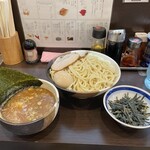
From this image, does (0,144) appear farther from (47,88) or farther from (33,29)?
(33,29)

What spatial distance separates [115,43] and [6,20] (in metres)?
0.51

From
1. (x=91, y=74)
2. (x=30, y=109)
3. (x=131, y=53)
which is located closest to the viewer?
(x=30, y=109)

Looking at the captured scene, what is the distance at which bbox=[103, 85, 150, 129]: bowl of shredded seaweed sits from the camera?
62 cm

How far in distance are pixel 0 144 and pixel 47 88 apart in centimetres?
26

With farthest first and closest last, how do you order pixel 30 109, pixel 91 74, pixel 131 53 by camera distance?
pixel 131 53 → pixel 91 74 → pixel 30 109

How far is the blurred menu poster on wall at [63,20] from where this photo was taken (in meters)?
0.85

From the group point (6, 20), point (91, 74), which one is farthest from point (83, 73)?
point (6, 20)

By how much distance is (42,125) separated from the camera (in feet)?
1.96

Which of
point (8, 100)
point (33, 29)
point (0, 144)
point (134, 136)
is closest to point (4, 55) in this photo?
point (33, 29)

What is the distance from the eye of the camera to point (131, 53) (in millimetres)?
882

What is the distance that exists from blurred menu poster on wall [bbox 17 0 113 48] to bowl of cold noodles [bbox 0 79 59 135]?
0.36 meters

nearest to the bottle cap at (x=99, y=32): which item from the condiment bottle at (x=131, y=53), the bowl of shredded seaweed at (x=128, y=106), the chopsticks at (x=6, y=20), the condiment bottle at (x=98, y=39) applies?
the condiment bottle at (x=98, y=39)

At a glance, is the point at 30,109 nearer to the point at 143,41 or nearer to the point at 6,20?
the point at 6,20

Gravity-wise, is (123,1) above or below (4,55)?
above
